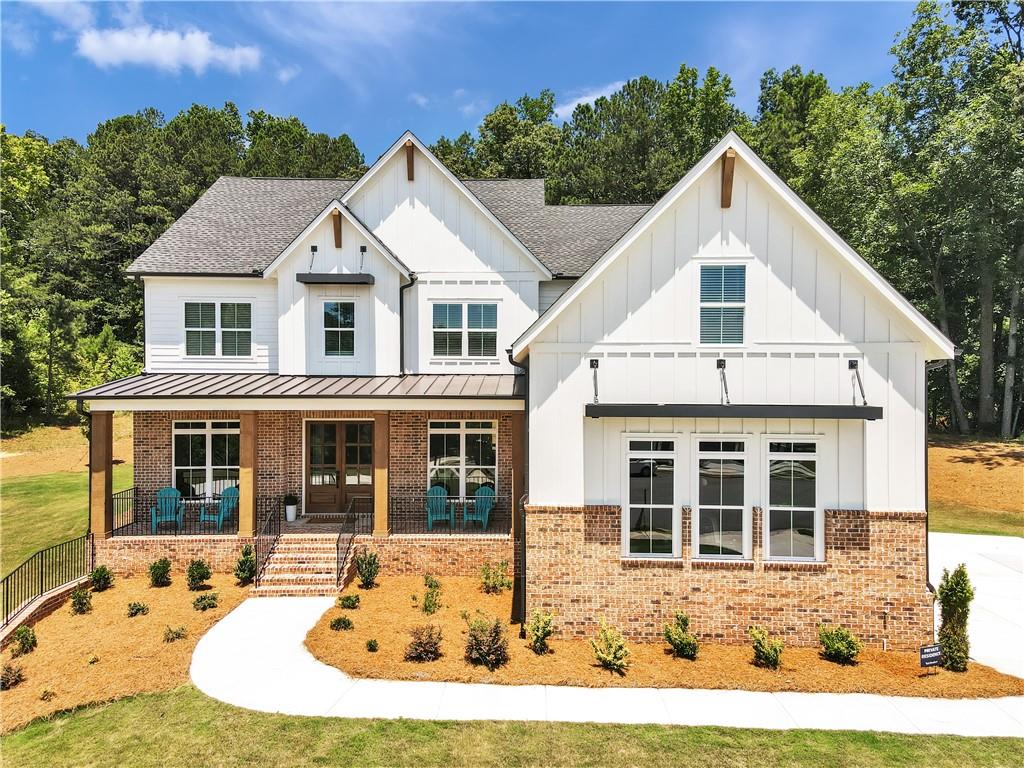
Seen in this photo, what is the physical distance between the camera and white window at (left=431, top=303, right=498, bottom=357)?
15.8 meters

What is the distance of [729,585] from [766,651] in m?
1.19

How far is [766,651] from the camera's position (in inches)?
356

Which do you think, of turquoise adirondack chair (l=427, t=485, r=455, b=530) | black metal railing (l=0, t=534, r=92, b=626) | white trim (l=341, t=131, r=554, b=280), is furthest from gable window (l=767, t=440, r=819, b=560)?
black metal railing (l=0, t=534, r=92, b=626)

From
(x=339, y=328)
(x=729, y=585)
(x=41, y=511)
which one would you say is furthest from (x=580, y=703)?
(x=41, y=511)

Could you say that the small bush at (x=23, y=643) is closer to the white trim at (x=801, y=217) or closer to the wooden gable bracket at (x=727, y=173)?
the white trim at (x=801, y=217)

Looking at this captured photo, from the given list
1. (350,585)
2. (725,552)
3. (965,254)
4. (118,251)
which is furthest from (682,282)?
(118,251)

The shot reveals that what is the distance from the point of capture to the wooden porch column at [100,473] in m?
13.1

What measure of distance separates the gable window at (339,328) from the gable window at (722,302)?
992cm

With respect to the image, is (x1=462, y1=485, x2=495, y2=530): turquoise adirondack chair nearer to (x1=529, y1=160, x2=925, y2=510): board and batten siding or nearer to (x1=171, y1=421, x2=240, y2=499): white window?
(x1=529, y1=160, x2=925, y2=510): board and batten siding

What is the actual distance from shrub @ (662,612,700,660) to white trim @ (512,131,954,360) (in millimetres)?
5715

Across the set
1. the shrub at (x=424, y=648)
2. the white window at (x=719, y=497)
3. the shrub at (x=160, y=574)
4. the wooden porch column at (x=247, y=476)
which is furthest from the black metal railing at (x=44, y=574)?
the white window at (x=719, y=497)

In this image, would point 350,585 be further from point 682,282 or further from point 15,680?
point 682,282

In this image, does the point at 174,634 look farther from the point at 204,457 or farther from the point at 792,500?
A: the point at 792,500

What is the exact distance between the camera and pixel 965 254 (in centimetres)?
2833
